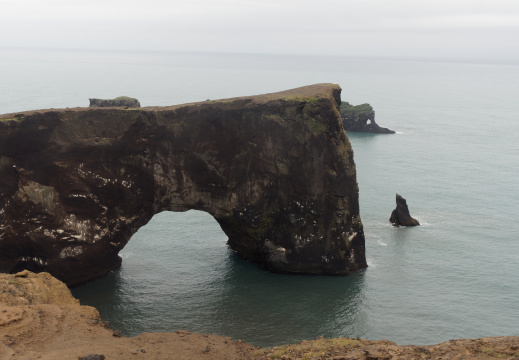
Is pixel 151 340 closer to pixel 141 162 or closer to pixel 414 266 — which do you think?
pixel 141 162

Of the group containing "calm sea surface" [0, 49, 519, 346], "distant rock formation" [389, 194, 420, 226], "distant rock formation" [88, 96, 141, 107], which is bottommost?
"calm sea surface" [0, 49, 519, 346]

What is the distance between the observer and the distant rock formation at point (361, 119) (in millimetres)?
140375

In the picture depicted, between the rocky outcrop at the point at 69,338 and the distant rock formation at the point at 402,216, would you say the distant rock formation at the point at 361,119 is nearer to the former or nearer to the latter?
the distant rock formation at the point at 402,216

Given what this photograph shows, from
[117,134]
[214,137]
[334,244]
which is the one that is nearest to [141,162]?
[117,134]

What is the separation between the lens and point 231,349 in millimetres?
33750

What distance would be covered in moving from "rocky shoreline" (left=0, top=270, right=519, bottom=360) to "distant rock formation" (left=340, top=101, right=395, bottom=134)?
11060 centimetres

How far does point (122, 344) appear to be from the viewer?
31.0 meters

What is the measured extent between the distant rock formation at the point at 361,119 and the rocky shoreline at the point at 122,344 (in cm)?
11060

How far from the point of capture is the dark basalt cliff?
48938 millimetres

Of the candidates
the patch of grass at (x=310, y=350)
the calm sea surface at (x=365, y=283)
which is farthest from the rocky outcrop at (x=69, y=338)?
the calm sea surface at (x=365, y=283)

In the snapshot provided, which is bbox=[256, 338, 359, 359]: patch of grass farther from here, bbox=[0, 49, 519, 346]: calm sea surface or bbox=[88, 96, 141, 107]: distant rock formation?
bbox=[88, 96, 141, 107]: distant rock formation

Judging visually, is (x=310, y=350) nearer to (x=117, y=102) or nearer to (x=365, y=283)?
(x=365, y=283)

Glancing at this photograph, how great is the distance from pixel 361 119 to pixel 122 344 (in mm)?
117149

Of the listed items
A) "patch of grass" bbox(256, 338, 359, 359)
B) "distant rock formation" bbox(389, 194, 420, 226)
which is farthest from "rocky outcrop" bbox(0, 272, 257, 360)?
"distant rock formation" bbox(389, 194, 420, 226)
